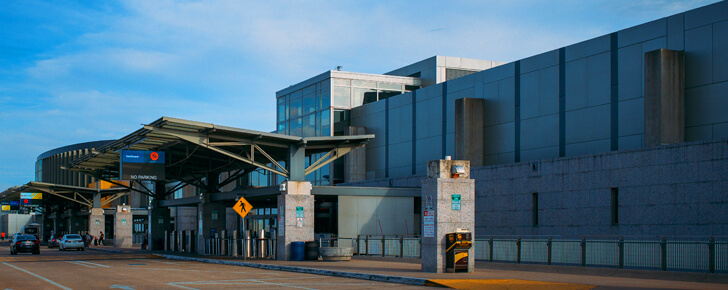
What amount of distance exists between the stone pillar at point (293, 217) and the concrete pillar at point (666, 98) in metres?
15.6

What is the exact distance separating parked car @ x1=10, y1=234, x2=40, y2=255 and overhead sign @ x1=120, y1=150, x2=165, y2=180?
1517cm

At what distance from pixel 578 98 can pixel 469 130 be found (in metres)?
7.73

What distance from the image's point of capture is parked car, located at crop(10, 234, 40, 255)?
4688 cm

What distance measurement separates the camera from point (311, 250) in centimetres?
3161

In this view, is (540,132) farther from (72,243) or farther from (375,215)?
(72,243)

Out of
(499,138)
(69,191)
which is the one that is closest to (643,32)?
(499,138)

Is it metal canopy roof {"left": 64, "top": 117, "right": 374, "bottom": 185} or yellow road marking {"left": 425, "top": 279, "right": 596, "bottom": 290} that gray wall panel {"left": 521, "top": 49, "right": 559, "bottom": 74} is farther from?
yellow road marking {"left": 425, "top": 279, "right": 596, "bottom": 290}

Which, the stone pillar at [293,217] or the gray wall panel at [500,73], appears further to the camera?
the gray wall panel at [500,73]

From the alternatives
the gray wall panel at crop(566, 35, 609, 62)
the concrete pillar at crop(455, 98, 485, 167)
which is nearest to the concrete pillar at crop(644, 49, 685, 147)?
the gray wall panel at crop(566, 35, 609, 62)

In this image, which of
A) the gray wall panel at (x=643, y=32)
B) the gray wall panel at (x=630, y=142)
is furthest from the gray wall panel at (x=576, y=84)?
the gray wall panel at (x=630, y=142)

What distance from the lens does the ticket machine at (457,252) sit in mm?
21734

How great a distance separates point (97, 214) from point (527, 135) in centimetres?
5090

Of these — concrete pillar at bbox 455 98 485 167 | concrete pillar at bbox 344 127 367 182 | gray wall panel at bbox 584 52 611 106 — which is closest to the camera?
gray wall panel at bbox 584 52 611 106

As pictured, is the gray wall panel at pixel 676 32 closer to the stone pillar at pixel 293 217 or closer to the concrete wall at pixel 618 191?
the concrete wall at pixel 618 191
